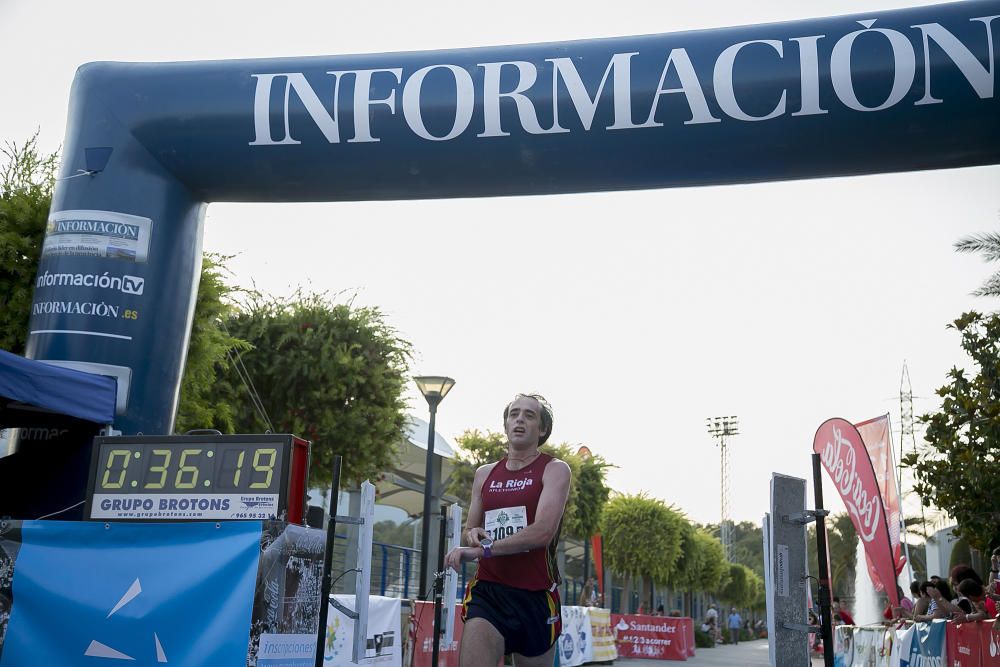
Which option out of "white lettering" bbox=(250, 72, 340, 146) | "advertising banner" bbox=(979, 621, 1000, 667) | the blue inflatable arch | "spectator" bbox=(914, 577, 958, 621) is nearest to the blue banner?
the blue inflatable arch

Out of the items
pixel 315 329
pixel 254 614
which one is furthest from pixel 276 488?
pixel 315 329

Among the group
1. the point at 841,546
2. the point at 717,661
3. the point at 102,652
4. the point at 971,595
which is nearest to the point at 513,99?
the point at 102,652

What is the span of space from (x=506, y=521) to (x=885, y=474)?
9.82 meters

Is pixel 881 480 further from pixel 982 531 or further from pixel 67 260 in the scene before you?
pixel 67 260

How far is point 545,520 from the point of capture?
4.31m

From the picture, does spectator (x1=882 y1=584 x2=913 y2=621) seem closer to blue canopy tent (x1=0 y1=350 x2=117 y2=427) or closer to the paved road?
blue canopy tent (x1=0 y1=350 x2=117 y2=427)

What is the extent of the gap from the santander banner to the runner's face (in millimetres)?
8894

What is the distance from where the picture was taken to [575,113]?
Answer: 22.2ft

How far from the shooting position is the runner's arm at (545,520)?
14.1 ft

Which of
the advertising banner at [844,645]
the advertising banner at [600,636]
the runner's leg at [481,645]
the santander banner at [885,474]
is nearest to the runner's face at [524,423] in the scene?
the runner's leg at [481,645]

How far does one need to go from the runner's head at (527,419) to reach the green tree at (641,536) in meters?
31.0

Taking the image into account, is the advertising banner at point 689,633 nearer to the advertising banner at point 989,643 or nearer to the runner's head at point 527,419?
the advertising banner at point 989,643

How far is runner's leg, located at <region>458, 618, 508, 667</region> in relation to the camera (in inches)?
167

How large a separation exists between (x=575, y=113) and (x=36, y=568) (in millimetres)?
4383
